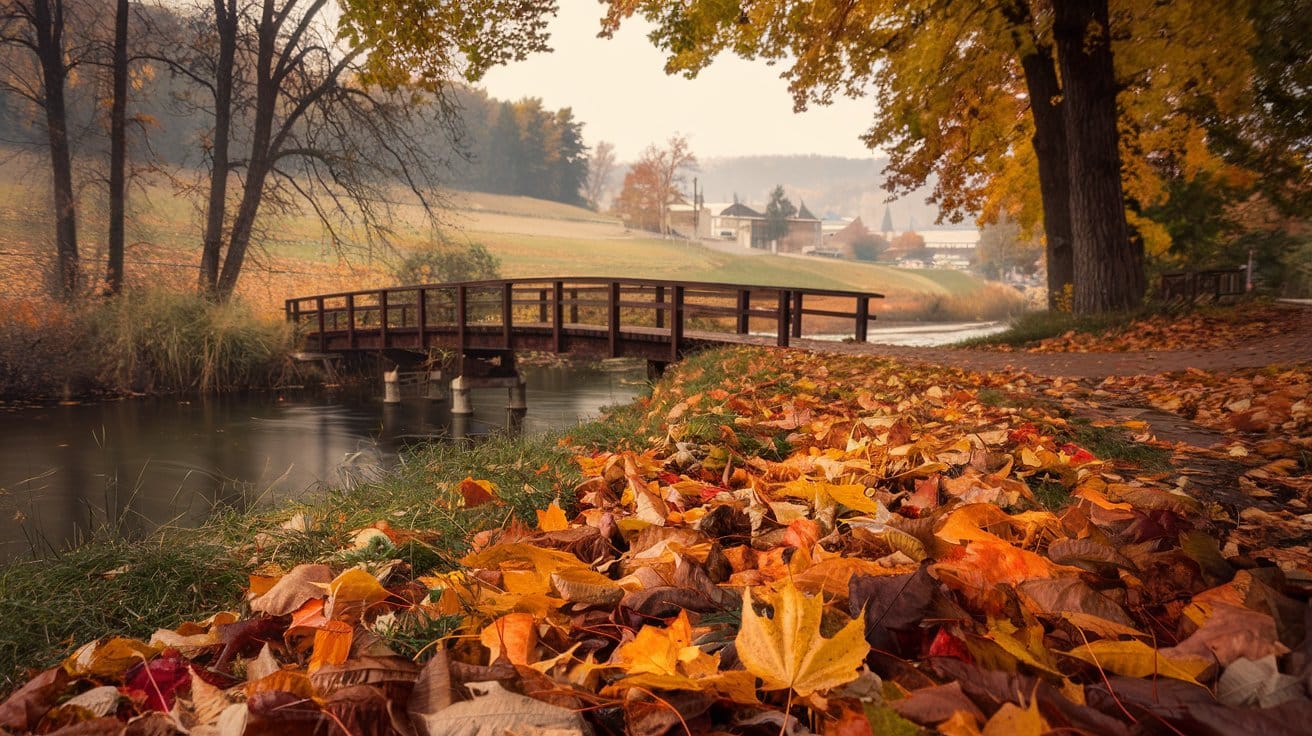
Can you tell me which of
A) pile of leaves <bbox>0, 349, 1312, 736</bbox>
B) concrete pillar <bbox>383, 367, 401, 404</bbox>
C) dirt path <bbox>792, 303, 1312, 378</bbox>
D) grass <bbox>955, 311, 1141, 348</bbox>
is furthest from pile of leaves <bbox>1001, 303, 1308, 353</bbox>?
concrete pillar <bbox>383, 367, 401, 404</bbox>

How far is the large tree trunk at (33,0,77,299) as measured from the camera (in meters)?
15.6

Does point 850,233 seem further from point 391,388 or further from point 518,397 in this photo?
point 518,397

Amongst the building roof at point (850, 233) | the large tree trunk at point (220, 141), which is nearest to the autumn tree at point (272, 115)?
the large tree trunk at point (220, 141)

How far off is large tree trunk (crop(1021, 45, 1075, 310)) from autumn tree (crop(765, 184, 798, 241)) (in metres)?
58.0

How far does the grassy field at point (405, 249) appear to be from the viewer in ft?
53.2

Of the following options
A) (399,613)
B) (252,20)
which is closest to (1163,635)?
(399,613)

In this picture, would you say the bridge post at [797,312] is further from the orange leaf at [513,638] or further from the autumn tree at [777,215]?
the autumn tree at [777,215]

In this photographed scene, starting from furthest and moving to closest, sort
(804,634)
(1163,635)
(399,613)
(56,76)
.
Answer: (56,76) < (399,613) < (1163,635) < (804,634)

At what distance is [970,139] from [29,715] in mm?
14548

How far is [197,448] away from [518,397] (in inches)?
222

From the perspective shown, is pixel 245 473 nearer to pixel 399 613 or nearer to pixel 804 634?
pixel 399 613

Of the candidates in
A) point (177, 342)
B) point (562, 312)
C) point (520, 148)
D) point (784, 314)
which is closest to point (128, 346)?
point (177, 342)

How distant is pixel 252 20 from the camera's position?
1716 centimetres

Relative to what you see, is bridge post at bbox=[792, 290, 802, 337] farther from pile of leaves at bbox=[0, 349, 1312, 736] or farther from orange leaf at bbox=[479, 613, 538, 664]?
orange leaf at bbox=[479, 613, 538, 664]
